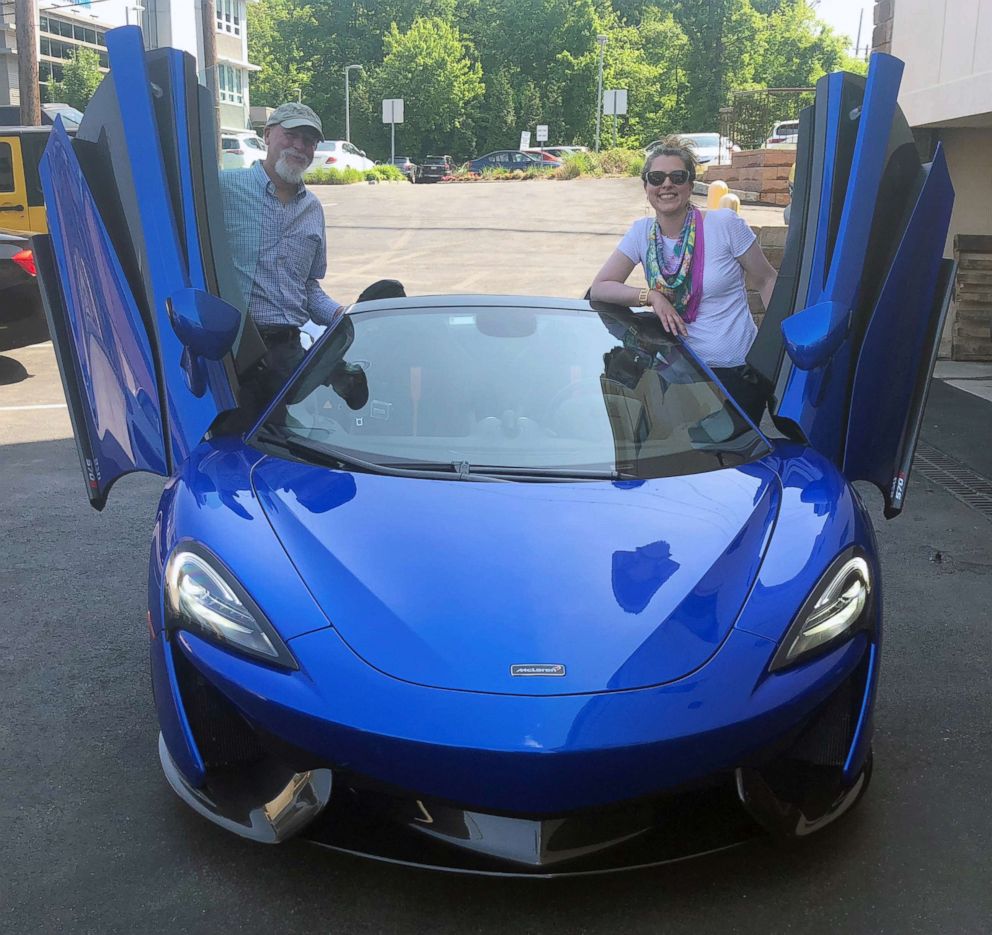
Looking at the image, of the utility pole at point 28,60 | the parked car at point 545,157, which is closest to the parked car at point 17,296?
the utility pole at point 28,60

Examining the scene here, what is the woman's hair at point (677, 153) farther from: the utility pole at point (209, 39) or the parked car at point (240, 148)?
the parked car at point (240, 148)

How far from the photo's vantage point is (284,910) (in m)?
2.44

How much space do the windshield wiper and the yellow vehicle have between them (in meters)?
9.82

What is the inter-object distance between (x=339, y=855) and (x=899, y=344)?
2.60 meters

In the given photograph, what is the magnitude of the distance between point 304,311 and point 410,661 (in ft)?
9.36

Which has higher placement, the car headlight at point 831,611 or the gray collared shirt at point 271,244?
the gray collared shirt at point 271,244

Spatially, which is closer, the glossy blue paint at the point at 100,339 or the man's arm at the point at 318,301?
the glossy blue paint at the point at 100,339

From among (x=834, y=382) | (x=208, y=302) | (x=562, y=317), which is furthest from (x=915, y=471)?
(x=208, y=302)

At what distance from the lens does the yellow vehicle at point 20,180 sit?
38.7 ft

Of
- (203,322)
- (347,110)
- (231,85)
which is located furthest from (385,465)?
(231,85)

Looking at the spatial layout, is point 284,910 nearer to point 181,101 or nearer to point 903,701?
point 903,701

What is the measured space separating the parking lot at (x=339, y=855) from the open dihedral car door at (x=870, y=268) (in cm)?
84

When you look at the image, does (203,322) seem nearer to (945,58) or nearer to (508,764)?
(508,764)

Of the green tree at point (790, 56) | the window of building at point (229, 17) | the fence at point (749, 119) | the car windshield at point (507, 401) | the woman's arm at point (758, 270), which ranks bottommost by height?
the car windshield at point (507, 401)
